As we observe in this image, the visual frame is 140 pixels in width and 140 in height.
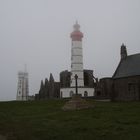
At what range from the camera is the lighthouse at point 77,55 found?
56750 millimetres

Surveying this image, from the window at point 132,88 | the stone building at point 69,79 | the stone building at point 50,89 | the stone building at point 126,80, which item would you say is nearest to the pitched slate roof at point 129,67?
the stone building at point 126,80

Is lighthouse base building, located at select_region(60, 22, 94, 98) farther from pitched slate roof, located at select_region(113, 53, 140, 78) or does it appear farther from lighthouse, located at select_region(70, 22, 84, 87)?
pitched slate roof, located at select_region(113, 53, 140, 78)

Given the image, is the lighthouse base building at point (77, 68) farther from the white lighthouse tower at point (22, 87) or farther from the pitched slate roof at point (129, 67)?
the white lighthouse tower at point (22, 87)

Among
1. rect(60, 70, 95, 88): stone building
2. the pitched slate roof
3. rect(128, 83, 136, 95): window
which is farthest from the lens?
rect(60, 70, 95, 88): stone building

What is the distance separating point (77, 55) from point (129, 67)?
17.6 metres

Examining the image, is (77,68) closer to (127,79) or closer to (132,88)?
(127,79)

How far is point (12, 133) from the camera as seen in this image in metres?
12.7

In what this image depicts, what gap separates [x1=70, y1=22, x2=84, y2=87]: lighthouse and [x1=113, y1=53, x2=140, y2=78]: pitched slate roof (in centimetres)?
1434

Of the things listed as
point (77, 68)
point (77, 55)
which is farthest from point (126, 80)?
point (77, 55)

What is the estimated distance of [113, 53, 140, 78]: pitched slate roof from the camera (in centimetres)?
3962

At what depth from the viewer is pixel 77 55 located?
187 feet

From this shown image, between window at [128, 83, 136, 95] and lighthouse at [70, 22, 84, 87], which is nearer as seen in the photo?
window at [128, 83, 136, 95]

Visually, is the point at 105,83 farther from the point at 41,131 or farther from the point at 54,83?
the point at 41,131

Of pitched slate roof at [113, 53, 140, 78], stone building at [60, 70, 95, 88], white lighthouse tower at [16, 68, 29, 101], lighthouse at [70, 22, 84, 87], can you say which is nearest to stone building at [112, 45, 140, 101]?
pitched slate roof at [113, 53, 140, 78]
